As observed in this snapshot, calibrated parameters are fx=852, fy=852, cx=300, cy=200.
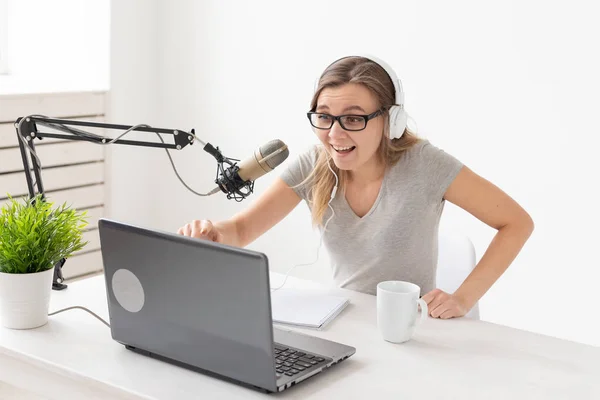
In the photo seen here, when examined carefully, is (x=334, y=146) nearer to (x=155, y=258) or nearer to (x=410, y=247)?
(x=410, y=247)

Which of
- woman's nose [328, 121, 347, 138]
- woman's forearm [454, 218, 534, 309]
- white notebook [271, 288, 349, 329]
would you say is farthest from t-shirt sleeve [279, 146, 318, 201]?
woman's forearm [454, 218, 534, 309]

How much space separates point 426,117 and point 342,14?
53 centimetres

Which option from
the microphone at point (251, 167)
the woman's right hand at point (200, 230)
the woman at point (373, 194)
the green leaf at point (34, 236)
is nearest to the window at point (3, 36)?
the woman at point (373, 194)

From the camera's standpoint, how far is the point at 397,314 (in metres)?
1.60

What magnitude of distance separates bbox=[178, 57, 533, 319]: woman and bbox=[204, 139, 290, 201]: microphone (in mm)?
312

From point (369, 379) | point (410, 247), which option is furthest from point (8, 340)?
point (410, 247)

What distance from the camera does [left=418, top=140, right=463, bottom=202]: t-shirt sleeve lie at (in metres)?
2.09

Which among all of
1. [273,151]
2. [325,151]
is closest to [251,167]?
[273,151]

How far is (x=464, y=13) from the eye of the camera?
2979 millimetres

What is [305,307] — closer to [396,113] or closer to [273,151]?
[273,151]

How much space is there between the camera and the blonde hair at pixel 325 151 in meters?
2.05

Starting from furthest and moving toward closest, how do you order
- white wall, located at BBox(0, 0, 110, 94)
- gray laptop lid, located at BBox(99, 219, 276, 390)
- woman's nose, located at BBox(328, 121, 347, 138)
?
white wall, located at BBox(0, 0, 110, 94)
woman's nose, located at BBox(328, 121, 347, 138)
gray laptop lid, located at BBox(99, 219, 276, 390)

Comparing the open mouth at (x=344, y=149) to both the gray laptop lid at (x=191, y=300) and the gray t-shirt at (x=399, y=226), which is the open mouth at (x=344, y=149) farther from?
the gray laptop lid at (x=191, y=300)

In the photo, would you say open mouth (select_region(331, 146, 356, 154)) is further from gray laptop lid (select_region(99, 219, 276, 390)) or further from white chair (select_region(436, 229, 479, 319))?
gray laptop lid (select_region(99, 219, 276, 390))
